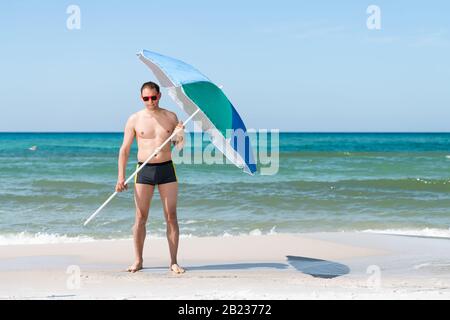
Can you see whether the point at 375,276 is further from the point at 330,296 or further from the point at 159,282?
the point at 159,282

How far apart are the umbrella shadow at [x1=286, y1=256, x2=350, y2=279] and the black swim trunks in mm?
1812

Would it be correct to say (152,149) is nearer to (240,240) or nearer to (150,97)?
(150,97)

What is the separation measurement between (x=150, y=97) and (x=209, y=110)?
1.91 ft

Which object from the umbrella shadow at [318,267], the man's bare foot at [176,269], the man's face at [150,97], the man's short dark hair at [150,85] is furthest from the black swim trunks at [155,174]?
the umbrella shadow at [318,267]

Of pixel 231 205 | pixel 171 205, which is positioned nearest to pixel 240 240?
pixel 171 205

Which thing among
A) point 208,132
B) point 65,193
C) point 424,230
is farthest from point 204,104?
point 65,193

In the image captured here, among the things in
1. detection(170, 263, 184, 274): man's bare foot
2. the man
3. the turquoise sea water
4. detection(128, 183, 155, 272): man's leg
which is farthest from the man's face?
the turquoise sea water

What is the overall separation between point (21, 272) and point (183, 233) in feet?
13.6

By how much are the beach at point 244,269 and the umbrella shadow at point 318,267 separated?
0.4 inches

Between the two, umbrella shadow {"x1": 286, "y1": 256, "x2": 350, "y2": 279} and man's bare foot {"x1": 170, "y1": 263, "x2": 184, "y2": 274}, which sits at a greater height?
man's bare foot {"x1": 170, "y1": 263, "x2": 184, "y2": 274}

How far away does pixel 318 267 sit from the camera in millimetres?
6840

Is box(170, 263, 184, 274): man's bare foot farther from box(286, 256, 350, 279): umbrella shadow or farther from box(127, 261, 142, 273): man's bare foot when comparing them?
box(286, 256, 350, 279): umbrella shadow

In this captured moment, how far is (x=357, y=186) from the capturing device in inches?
725

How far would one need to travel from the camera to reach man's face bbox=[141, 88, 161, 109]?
5863 mm
